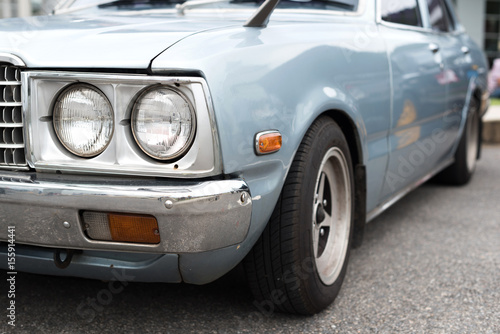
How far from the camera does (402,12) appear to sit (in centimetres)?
355

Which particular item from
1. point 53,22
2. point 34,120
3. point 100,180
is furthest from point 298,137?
point 53,22

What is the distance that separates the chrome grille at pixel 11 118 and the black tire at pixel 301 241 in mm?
854

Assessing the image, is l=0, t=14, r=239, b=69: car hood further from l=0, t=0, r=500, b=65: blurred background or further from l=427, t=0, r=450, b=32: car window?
l=0, t=0, r=500, b=65: blurred background

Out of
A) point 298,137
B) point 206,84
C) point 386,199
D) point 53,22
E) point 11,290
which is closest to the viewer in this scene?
point 206,84

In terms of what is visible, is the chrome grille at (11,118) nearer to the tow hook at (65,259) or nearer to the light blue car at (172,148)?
the light blue car at (172,148)

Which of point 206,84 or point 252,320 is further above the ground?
point 206,84

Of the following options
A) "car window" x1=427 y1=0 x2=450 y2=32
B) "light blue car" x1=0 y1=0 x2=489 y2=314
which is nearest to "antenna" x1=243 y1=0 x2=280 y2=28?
"light blue car" x1=0 y1=0 x2=489 y2=314

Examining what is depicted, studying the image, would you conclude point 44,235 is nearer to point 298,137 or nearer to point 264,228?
point 264,228

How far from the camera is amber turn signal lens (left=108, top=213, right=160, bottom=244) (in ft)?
6.05

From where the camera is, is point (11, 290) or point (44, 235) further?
point (11, 290)

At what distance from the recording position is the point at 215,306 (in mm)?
2508

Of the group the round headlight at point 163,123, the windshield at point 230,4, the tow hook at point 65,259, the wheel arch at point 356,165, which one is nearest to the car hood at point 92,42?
the round headlight at point 163,123

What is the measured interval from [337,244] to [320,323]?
41cm

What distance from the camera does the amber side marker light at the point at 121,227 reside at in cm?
185
